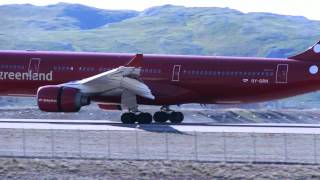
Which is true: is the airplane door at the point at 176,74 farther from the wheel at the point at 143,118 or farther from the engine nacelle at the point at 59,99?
the engine nacelle at the point at 59,99

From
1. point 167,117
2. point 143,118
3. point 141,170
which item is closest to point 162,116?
point 167,117

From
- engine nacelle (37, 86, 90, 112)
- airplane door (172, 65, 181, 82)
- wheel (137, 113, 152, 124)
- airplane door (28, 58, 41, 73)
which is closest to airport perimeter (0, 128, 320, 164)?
engine nacelle (37, 86, 90, 112)

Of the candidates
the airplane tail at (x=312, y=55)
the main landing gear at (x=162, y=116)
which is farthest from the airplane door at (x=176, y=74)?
the airplane tail at (x=312, y=55)

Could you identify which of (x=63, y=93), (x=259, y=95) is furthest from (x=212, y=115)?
(x=63, y=93)

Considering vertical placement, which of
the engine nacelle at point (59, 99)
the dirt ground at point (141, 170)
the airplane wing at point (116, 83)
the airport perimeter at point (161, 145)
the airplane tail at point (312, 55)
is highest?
the airplane tail at point (312, 55)

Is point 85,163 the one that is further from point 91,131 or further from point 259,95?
point 259,95

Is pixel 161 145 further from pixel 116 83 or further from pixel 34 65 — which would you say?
pixel 34 65

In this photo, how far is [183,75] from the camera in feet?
152

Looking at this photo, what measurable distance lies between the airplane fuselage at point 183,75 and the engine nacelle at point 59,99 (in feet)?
7.04

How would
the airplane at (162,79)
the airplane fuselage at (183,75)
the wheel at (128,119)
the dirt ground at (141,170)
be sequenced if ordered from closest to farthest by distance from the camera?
the dirt ground at (141,170) < the wheel at (128,119) < the airplane at (162,79) < the airplane fuselage at (183,75)

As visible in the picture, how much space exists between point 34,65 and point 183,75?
7871 millimetres

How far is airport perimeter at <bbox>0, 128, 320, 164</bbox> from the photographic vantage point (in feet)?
103

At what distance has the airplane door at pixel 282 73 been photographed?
45.7 meters

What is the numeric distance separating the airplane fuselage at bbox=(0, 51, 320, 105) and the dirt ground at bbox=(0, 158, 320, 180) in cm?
1596
